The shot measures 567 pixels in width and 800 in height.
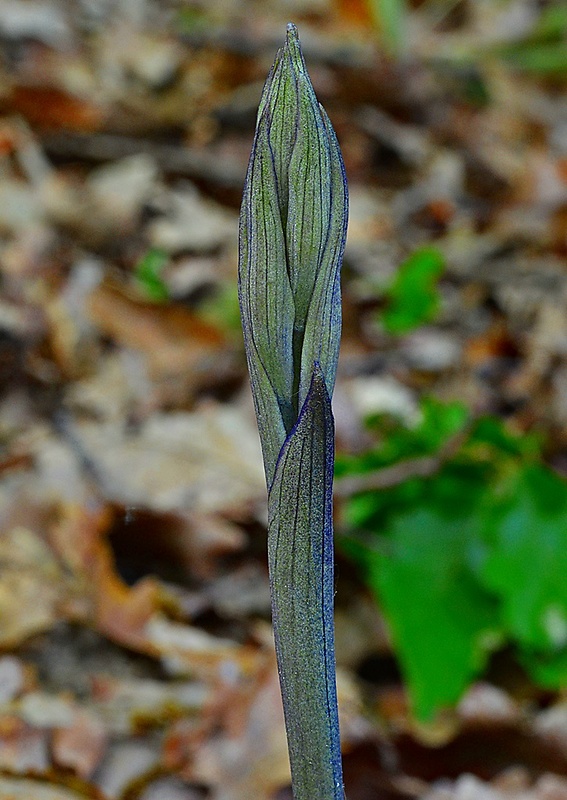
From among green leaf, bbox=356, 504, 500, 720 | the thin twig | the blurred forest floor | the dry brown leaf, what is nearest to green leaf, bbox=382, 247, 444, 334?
the blurred forest floor

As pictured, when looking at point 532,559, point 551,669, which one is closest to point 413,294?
point 532,559

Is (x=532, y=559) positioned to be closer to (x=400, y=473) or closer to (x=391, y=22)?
(x=400, y=473)

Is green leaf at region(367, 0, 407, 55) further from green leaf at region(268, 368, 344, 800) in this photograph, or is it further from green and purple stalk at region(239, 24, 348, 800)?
green leaf at region(268, 368, 344, 800)

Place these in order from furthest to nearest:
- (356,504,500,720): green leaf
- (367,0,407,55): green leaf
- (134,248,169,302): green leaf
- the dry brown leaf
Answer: (367,0,407,55): green leaf → (134,248,169,302): green leaf → the dry brown leaf → (356,504,500,720): green leaf

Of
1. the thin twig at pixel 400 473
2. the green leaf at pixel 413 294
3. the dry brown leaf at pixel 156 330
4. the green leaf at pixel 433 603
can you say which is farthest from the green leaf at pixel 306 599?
the green leaf at pixel 413 294

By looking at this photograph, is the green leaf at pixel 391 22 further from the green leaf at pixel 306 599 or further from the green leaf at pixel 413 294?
the green leaf at pixel 306 599

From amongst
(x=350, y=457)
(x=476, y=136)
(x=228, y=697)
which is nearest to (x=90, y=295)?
(x=350, y=457)
